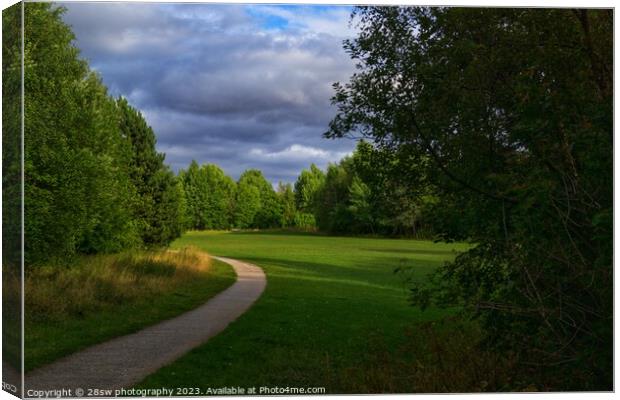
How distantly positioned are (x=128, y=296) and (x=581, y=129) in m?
10.5

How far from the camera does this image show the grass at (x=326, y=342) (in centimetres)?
848

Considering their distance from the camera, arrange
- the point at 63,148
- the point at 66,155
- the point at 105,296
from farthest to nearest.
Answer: the point at 105,296
the point at 66,155
the point at 63,148

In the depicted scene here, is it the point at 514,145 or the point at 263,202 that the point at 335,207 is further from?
the point at 514,145

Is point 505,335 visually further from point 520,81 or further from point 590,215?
point 520,81

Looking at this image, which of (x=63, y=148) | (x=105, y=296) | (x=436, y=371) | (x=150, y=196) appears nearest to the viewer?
→ (x=436, y=371)

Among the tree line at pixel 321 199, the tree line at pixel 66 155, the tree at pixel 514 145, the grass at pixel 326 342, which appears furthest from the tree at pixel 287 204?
the tree line at pixel 66 155

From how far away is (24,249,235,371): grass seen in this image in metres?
10.7

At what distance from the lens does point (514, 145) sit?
816 centimetres

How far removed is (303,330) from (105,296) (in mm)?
4909

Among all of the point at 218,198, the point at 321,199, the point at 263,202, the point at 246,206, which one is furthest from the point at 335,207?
the point at 218,198

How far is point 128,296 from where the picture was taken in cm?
1381

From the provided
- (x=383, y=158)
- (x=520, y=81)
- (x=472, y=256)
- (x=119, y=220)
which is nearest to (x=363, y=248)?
(x=383, y=158)

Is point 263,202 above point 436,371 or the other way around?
above

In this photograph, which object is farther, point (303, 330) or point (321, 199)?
point (303, 330)
